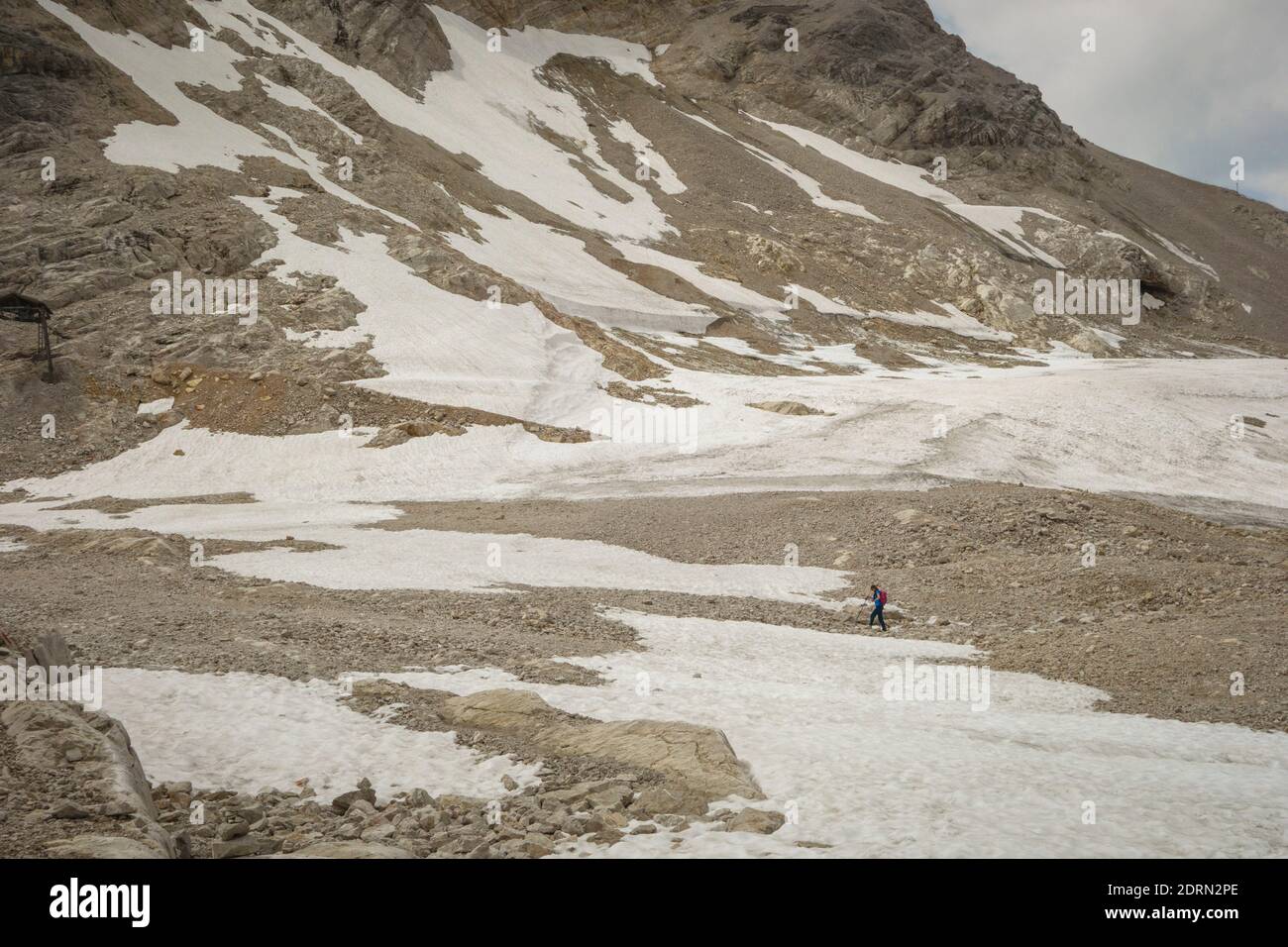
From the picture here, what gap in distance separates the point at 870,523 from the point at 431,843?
2320 cm

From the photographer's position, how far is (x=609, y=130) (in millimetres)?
103938

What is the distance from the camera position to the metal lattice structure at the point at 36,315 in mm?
40156

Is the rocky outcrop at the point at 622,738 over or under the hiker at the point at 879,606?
under

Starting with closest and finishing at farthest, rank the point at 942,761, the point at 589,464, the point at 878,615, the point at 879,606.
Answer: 1. the point at 942,761
2. the point at 879,606
3. the point at 878,615
4. the point at 589,464

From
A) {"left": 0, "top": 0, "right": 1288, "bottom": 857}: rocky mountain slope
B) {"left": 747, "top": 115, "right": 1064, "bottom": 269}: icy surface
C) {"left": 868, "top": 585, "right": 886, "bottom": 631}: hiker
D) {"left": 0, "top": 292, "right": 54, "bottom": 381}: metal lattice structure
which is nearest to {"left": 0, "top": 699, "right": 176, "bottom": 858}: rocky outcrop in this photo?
{"left": 0, "top": 0, "right": 1288, "bottom": 857}: rocky mountain slope

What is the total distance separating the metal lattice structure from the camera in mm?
40156

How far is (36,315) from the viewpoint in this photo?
41812 millimetres

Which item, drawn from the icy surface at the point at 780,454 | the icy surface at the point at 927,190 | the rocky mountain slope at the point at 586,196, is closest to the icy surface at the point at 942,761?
the icy surface at the point at 780,454

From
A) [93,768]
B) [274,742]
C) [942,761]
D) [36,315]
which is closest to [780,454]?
[942,761]

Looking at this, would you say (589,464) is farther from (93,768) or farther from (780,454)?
(93,768)

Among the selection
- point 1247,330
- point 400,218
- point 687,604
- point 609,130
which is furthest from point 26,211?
point 1247,330

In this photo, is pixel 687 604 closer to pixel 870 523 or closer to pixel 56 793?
pixel 870 523

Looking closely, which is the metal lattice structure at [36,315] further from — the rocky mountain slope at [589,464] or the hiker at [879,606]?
the hiker at [879,606]

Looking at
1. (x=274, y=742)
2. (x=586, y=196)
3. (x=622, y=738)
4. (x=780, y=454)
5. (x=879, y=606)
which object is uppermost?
(x=586, y=196)
